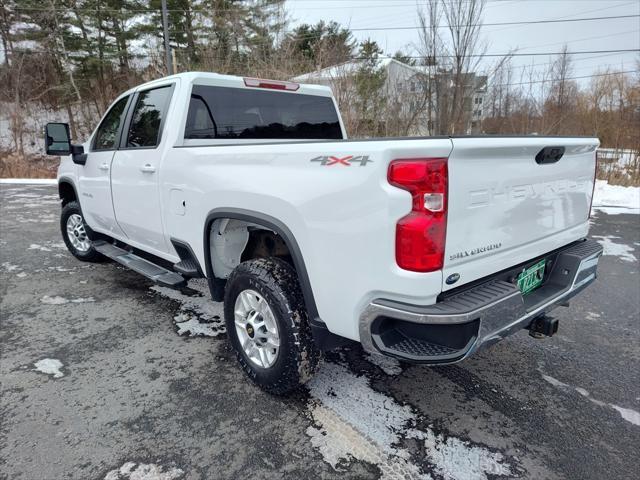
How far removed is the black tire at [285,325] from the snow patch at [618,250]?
471 cm

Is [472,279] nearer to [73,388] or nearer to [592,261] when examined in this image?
[592,261]

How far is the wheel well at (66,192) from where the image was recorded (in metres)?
5.23

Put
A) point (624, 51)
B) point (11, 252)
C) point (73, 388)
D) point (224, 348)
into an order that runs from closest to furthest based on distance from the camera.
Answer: point (73, 388), point (224, 348), point (11, 252), point (624, 51)

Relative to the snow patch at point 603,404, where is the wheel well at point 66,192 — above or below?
above

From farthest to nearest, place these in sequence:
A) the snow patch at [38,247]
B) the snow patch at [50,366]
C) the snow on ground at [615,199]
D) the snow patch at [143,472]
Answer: the snow on ground at [615,199], the snow patch at [38,247], the snow patch at [50,366], the snow patch at [143,472]

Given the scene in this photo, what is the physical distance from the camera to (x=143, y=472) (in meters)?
1.95

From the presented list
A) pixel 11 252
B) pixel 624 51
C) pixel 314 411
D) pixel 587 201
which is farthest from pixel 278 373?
pixel 624 51

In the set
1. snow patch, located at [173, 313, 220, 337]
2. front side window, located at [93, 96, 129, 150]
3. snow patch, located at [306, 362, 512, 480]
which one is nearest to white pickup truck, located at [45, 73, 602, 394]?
snow patch, located at [306, 362, 512, 480]

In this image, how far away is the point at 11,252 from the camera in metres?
5.68

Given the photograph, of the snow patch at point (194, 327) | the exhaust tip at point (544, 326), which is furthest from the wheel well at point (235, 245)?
the exhaust tip at point (544, 326)

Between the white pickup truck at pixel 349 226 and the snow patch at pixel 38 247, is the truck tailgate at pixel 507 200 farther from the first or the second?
the snow patch at pixel 38 247

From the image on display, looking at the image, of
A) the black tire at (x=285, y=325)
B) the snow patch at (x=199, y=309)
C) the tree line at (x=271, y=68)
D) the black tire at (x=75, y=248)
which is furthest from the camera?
the tree line at (x=271, y=68)

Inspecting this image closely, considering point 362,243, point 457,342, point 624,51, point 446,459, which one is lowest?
point 446,459

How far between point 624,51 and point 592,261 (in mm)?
22267
